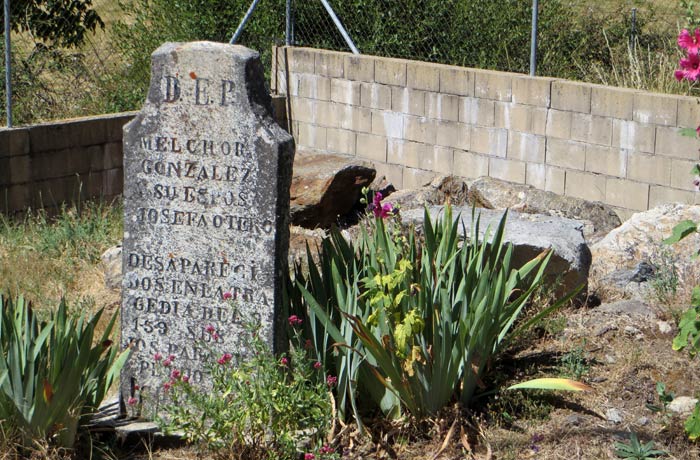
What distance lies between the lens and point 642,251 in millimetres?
7094

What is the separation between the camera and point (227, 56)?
4562 millimetres

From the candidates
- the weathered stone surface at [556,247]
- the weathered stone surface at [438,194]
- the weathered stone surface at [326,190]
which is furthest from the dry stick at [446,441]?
the weathered stone surface at [326,190]

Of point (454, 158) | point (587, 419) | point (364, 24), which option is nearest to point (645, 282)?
point (587, 419)

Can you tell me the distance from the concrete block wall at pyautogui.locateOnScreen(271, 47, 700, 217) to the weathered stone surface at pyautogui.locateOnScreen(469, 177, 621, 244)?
0.57 meters

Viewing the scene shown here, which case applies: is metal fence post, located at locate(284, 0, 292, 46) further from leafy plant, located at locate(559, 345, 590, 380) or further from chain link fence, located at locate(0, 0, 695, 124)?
leafy plant, located at locate(559, 345, 590, 380)

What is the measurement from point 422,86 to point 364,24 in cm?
183

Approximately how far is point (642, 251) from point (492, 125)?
10.8ft

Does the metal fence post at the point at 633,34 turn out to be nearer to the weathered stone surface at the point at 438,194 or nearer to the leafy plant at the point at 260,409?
the weathered stone surface at the point at 438,194

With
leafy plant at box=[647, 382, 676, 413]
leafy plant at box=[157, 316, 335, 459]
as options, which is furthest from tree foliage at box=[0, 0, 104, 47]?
leafy plant at box=[647, 382, 676, 413]

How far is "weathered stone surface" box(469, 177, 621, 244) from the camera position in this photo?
28.0 feet

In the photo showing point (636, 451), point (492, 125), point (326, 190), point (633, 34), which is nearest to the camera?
point (636, 451)

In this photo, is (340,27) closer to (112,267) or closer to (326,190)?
(326,190)

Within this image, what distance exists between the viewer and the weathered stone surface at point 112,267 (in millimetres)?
7199

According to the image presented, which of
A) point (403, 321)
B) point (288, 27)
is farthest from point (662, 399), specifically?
point (288, 27)
